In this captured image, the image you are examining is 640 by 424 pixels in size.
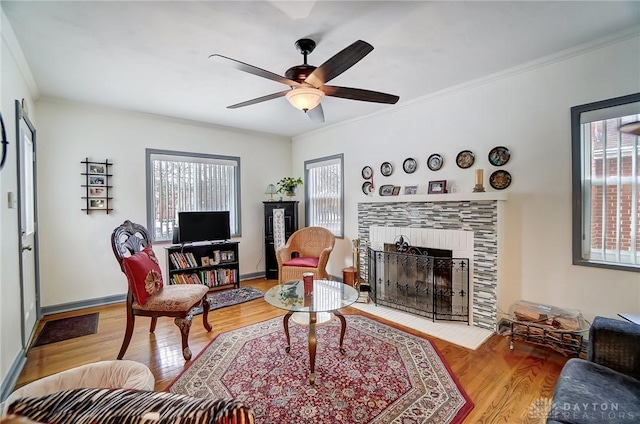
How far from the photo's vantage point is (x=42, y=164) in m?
3.44

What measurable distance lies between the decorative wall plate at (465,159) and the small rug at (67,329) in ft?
14.6

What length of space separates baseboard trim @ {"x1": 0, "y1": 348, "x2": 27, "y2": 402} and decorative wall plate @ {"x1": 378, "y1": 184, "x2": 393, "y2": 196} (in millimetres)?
4013

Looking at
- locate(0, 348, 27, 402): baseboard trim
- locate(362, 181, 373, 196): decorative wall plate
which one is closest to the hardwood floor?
locate(0, 348, 27, 402): baseboard trim

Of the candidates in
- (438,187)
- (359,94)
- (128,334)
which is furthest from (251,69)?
(438,187)

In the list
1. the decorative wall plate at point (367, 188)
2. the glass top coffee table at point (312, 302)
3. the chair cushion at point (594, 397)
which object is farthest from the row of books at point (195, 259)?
the chair cushion at point (594, 397)

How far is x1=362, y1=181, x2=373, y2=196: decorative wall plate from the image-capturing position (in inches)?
168

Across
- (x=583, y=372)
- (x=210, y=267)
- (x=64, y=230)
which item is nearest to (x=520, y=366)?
(x=583, y=372)

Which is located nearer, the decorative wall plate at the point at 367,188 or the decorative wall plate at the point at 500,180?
the decorative wall plate at the point at 500,180

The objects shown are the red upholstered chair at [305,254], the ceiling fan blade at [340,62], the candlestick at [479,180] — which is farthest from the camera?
the red upholstered chair at [305,254]

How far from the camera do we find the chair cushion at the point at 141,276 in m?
2.35

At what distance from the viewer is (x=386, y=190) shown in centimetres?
402

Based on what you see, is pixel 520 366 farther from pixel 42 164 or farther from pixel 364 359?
pixel 42 164

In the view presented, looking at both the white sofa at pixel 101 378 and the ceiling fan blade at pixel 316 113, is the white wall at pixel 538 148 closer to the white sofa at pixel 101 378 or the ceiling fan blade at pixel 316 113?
the ceiling fan blade at pixel 316 113

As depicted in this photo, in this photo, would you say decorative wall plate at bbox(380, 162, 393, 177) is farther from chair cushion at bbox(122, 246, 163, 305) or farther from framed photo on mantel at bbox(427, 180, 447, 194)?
chair cushion at bbox(122, 246, 163, 305)
